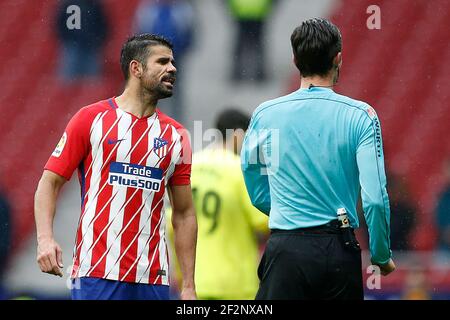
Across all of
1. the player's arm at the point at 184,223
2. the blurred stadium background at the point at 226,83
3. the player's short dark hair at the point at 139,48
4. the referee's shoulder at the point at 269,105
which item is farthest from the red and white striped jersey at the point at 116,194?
the blurred stadium background at the point at 226,83

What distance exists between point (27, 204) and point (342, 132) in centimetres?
378

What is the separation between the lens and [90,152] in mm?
3742

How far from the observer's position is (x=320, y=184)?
3301 millimetres

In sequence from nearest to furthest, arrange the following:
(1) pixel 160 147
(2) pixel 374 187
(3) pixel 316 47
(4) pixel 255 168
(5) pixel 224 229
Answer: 1. (2) pixel 374 187
2. (3) pixel 316 47
3. (4) pixel 255 168
4. (1) pixel 160 147
5. (5) pixel 224 229

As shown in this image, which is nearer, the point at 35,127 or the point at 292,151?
the point at 292,151

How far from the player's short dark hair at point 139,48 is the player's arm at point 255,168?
0.67 m

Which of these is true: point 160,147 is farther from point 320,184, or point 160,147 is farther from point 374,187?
point 374,187

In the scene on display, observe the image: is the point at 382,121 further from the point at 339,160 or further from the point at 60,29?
the point at 339,160

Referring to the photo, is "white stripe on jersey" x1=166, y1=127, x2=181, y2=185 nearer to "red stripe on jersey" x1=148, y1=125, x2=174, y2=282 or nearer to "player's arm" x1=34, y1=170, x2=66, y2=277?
"red stripe on jersey" x1=148, y1=125, x2=174, y2=282

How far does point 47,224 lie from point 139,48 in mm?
810

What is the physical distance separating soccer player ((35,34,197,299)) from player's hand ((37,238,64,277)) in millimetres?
20

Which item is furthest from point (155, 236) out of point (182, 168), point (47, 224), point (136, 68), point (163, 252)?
point (136, 68)
